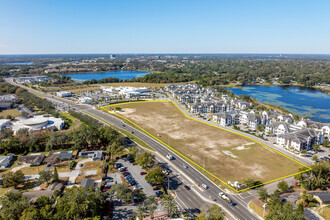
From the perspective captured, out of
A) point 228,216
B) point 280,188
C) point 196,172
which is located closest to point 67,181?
point 196,172

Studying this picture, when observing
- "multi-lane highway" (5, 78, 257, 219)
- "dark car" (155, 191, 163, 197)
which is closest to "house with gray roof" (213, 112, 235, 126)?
"multi-lane highway" (5, 78, 257, 219)

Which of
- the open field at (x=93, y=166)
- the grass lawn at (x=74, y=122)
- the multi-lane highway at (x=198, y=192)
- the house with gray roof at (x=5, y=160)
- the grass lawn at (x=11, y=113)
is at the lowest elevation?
the multi-lane highway at (x=198, y=192)

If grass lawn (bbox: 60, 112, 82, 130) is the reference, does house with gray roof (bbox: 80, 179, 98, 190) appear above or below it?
below

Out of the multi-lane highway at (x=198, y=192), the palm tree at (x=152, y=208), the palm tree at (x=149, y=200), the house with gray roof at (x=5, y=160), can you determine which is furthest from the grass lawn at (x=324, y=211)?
the house with gray roof at (x=5, y=160)

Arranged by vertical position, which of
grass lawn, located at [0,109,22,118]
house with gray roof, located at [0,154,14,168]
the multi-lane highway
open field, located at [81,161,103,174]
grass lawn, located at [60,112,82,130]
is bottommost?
the multi-lane highway

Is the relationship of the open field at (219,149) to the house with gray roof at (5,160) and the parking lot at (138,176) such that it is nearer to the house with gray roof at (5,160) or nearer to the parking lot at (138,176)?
the parking lot at (138,176)

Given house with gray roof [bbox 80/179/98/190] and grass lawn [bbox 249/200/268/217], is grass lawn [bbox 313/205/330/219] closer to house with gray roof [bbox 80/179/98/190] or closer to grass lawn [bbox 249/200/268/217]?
grass lawn [bbox 249/200/268/217]

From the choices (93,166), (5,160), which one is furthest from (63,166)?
(5,160)
